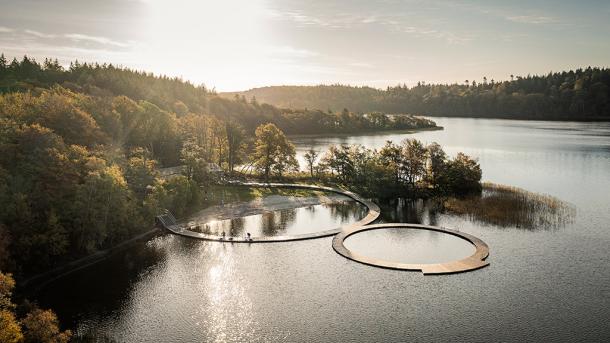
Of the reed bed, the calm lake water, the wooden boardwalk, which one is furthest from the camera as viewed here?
the reed bed

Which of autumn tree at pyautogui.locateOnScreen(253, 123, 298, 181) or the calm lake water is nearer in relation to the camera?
the calm lake water

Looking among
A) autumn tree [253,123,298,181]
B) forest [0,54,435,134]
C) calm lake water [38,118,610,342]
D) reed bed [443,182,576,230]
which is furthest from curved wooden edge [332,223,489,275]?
forest [0,54,435,134]

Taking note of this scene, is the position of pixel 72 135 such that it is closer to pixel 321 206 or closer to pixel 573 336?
pixel 321 206

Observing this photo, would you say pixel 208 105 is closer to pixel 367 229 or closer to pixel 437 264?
pixel 367 229

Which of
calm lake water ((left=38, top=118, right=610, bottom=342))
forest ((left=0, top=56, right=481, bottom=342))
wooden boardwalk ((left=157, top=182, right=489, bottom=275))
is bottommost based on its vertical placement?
calm lake water ((left=38, top=118, right=610, bottom=342))

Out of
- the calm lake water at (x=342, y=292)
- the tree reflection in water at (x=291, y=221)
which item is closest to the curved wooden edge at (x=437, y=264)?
the calm lake water at (x=342, y=292)

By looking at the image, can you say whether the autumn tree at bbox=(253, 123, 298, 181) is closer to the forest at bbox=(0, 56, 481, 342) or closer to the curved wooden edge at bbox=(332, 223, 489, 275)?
the forest at bbox=(0, 56, 481, 342)

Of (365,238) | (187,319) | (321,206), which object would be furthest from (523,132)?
(187,319)

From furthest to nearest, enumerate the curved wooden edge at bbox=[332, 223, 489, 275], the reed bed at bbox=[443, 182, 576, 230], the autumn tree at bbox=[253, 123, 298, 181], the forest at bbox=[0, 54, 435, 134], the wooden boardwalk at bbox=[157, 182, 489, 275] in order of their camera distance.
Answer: the forest at bbox=[0, 54, 435, 134] < the autumn tree at bbox=[253, 123, 298, 181] < the reed bed at bbox=[443, 182, 576, 230] < the wooden boardwalk at bbox=[157, 182, 489, 275] < the curved wooden edge at bbox=[332, 223, 489, 275]

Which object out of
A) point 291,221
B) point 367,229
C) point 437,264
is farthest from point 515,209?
point 291,221
